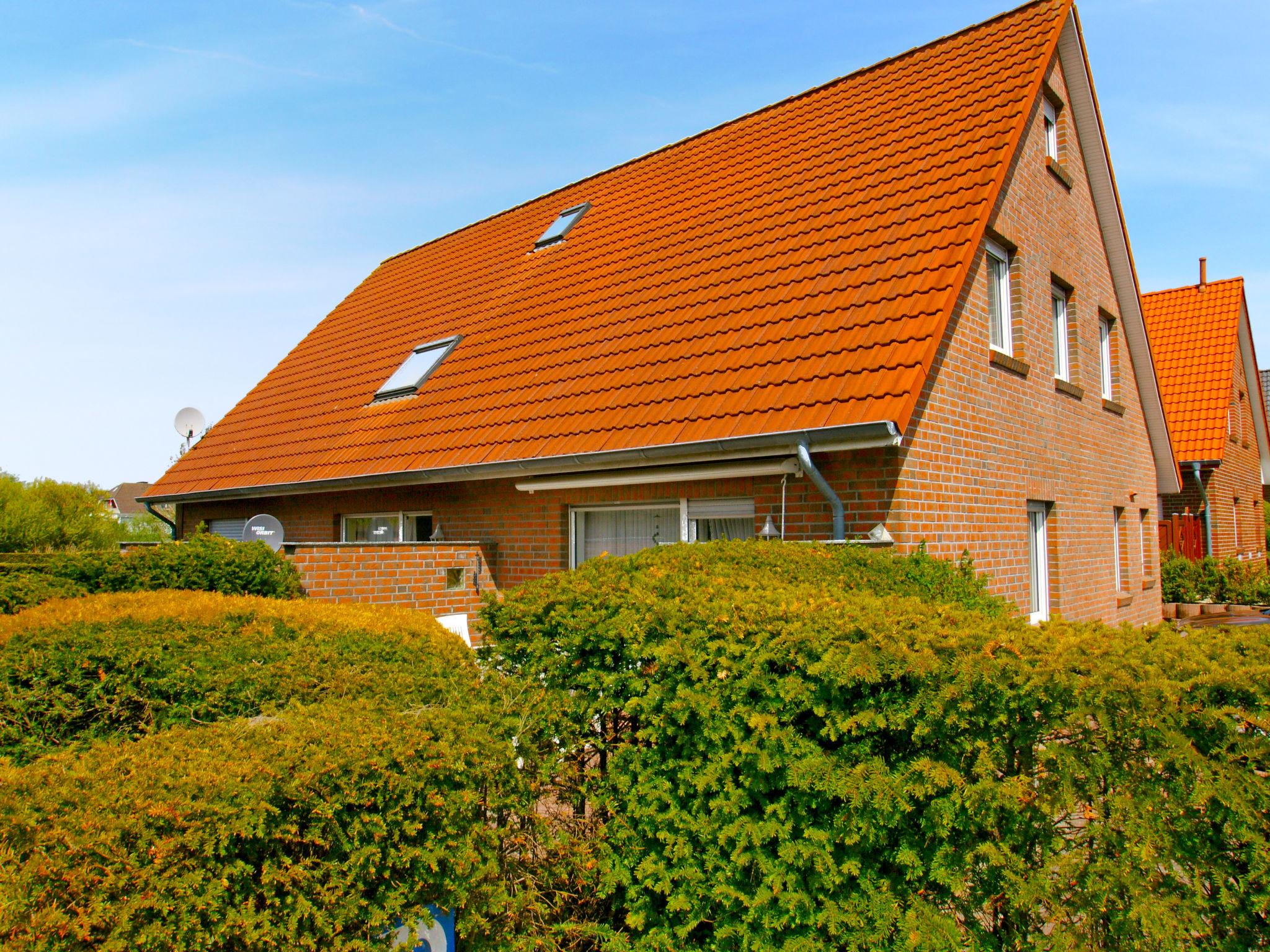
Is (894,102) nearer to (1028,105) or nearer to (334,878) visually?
(1028,105)

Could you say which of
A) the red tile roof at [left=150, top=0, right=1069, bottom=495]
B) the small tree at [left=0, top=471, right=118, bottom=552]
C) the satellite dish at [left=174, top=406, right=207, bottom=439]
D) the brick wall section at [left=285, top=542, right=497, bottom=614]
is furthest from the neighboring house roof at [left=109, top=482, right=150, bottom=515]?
the brick wall section at [left=285, top=542, right=497, bottom=614]

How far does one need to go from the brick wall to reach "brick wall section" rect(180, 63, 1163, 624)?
0.79m

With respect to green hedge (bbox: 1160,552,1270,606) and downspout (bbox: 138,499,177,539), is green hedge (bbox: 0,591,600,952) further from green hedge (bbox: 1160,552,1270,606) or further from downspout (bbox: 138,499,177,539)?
green hedge (bbox: 1160,552,1270,606)

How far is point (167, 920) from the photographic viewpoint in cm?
235

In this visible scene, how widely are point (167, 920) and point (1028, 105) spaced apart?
9.70 metres

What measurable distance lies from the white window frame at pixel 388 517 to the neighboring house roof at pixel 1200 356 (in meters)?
15.4

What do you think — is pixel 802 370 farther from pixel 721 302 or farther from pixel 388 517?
pixel 388 517

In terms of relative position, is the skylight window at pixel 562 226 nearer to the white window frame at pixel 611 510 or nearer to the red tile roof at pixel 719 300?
the red tile roof at pixel 719 300

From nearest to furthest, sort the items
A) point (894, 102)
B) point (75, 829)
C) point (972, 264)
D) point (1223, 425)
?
point (75, 829) → point (972, 264) → point (894, 102) → point (1223, 425)

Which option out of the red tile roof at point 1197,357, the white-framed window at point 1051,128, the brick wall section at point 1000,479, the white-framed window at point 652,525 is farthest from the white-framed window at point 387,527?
the red tile roof at point 1197,357

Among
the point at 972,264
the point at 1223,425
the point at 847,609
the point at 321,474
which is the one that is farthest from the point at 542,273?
the point at 1223,425

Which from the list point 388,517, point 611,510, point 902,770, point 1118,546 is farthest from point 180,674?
point 1118,546

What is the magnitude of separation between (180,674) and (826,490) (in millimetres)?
4545

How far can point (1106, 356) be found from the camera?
513 inches
